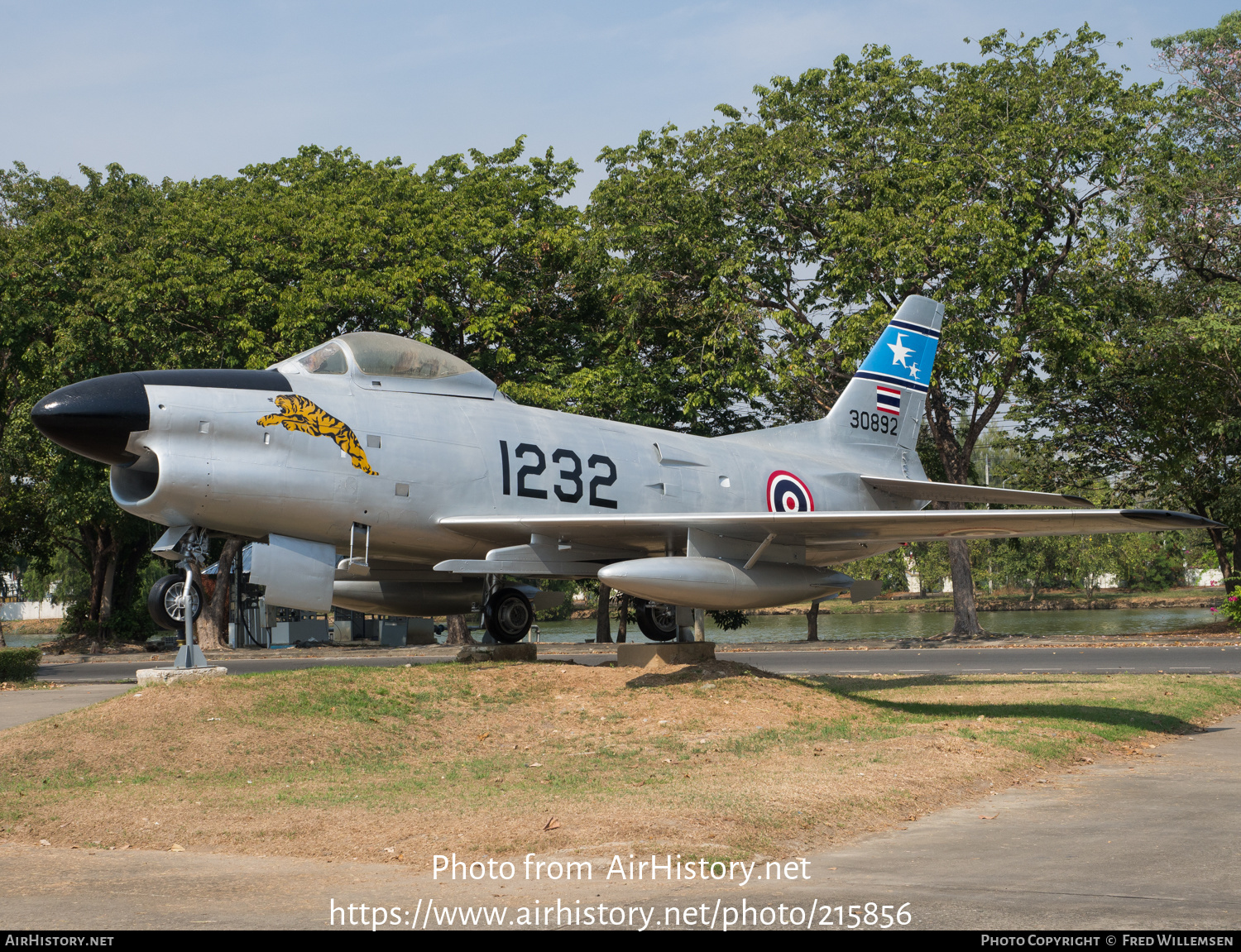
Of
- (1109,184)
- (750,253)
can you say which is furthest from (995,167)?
(750,253)

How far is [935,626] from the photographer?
179ft

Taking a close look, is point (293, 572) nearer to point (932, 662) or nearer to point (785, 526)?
point (785, 526)

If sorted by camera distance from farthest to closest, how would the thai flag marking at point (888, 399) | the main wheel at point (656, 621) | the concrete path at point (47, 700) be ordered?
the thai flag marking at point (888, 399)
the main wheel at point (656, 621)
the concrete path at point (47, 700)

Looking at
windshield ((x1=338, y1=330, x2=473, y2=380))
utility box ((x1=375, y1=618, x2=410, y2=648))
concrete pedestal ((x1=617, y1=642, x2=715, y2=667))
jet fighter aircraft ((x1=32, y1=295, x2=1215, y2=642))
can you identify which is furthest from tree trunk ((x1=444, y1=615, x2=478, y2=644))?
windshield ((x1=338, y1=330, x2=473, y2=380))

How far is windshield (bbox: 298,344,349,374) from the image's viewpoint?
1350 centimetres

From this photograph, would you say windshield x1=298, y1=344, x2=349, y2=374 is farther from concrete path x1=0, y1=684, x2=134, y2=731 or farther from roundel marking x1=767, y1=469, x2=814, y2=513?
roundel marking x1=767, y1=469, x2=814, y2=513

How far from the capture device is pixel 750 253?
97.1ft

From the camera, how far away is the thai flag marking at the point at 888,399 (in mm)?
20031

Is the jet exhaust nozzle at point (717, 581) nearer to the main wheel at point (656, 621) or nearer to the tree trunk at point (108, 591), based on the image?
the main wheel at point (656, 621)

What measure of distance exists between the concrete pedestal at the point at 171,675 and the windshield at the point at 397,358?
4.16 meters

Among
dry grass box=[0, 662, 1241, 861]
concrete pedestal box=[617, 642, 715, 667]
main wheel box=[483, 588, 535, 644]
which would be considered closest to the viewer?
Result: dry grass box=[0, 662, 1241, 861]

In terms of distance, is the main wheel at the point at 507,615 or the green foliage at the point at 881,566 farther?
the green foliage at the point at 881,566

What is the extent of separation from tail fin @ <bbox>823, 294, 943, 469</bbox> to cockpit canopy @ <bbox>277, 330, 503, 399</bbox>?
299 inches

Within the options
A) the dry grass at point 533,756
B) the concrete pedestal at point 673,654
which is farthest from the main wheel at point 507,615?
the concrete pedestal at point 673,654
